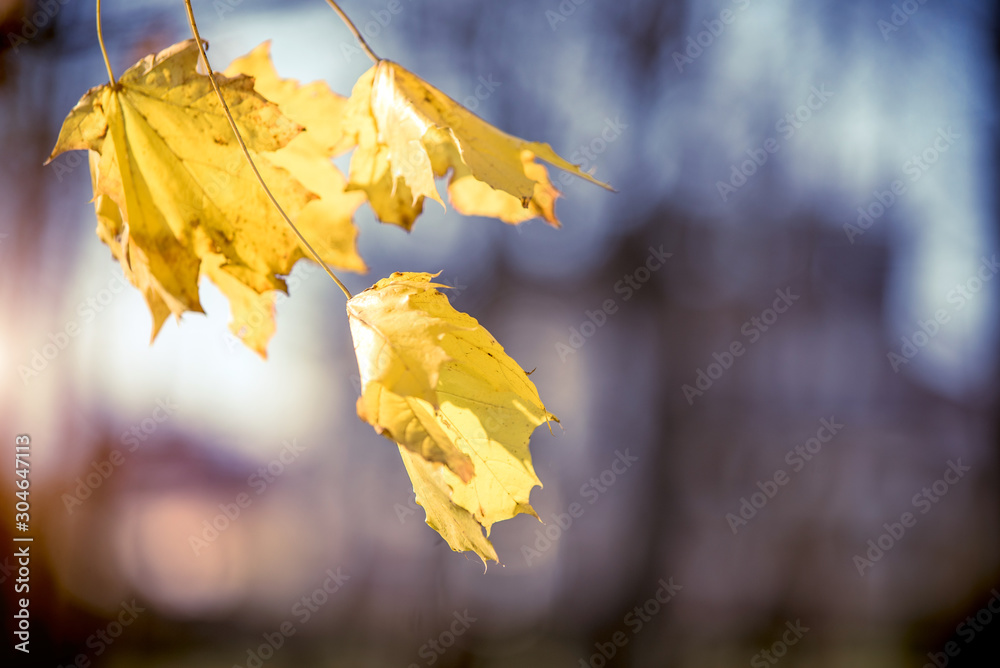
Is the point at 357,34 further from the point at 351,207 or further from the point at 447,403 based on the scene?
the point at 447,403

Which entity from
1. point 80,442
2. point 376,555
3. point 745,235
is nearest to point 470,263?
point 745,235

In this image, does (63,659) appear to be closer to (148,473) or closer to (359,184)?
(148,473)

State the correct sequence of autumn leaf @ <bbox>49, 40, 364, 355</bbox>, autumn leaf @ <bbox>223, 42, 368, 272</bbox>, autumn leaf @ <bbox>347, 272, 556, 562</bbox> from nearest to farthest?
autumn leaf @ <bbox>347, 272, 556, 562</bbox> < autumn leaf @ <bbox>49, 40, 364, 355</bbox> < autumn leaf @ <bbox>223, 42, 368, 272</bbox>

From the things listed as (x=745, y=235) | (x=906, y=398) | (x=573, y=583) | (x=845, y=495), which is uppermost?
(x=745, y=235)

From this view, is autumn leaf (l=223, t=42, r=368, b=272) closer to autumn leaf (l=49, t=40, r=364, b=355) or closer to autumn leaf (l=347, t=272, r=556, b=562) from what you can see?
autumn leaf (l=49, t=40, r=364, b=355)

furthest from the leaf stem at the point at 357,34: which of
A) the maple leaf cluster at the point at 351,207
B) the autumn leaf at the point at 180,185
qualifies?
the autumn leaf at the point at 180,185

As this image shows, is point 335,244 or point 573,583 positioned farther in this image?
point 573,583

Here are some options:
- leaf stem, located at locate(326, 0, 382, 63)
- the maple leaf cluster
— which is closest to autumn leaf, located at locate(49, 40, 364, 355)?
the maple leaf cluster
